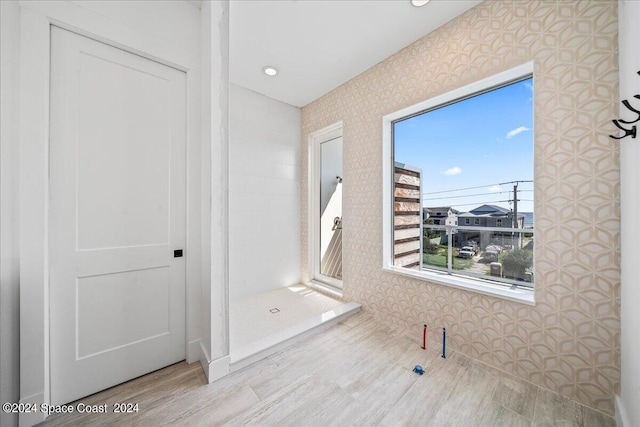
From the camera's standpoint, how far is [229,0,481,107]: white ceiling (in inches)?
71.8

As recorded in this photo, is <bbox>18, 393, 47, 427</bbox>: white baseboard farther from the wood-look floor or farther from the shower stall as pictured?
the shower stall

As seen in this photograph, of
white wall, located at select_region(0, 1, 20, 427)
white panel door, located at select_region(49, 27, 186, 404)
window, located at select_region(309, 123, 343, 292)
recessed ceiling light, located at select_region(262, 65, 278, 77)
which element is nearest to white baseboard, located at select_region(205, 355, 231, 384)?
white panel door, located at select_region(49, 27, 186, 404)

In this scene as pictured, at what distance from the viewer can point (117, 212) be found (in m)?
1.57

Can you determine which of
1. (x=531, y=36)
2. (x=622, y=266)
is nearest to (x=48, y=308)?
(x=622, y=266)

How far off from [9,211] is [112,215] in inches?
16.2

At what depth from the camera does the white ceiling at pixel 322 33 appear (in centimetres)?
182

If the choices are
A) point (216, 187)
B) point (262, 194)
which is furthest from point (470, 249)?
point (262, 194)

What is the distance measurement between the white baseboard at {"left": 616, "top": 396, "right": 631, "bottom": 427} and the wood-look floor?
0.08m

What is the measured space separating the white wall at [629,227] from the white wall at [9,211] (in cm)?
292

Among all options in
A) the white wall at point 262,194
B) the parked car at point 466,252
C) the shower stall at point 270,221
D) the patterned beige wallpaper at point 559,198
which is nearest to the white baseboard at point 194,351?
the shower stall at point 270,221

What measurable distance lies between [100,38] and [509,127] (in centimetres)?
283

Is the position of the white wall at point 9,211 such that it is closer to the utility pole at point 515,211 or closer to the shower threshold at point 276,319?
the shower threshold at point 276,319

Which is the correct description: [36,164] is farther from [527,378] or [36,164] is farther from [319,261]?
[527,378]

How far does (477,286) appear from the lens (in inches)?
70.7
